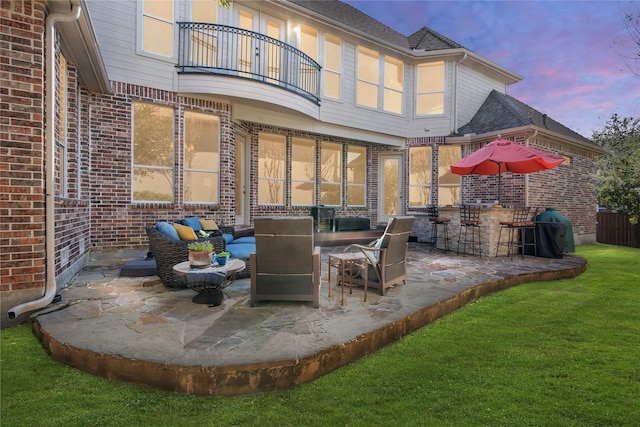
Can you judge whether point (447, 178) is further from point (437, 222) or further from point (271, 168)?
point (271, 168)

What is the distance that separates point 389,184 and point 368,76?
3.87 m

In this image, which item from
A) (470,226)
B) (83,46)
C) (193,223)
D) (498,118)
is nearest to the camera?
(83,46)

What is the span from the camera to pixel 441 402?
2.14 meters

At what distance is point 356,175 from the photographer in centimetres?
1186

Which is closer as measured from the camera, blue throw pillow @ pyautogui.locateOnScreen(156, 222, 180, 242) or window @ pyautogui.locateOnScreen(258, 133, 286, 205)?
blue throw pillow @ pyautogui.locateOnScreen(156, 222, 180, 242)

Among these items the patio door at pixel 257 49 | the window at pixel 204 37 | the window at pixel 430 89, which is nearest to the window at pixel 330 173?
the patio door at pixel 257 49

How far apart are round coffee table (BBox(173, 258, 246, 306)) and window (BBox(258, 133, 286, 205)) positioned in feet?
19.8

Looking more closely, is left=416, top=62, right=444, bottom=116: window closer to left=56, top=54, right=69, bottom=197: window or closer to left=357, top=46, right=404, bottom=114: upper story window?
left=357, top=46, right=404, bottom=114: upper story window

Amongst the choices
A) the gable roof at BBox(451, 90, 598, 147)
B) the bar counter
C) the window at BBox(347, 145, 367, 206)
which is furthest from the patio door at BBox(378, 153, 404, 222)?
the bar counter

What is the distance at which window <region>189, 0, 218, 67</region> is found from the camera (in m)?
7.50

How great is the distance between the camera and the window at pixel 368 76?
36.4ft

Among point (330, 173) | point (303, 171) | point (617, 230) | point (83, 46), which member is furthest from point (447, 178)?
point (83, 46)

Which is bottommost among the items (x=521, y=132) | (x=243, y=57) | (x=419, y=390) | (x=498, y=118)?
(x=419, y=390)

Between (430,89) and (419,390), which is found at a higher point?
(430,89)
